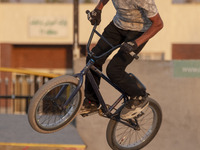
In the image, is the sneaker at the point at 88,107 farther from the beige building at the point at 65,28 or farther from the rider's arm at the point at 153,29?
the beige building at the point at 65,28

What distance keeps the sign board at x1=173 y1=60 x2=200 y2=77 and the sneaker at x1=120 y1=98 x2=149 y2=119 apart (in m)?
2.32

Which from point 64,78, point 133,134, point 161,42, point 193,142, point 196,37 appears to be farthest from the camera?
point 196,37

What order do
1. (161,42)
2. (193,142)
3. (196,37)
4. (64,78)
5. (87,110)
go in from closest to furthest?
(64,78) → (87,110) → (193,142) → (161,42) → (196,37)

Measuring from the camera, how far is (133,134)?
17.4 feet

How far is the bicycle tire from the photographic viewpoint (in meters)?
4.71

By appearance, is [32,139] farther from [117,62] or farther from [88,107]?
[117,62]

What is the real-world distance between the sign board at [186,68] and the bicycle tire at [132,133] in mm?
1818

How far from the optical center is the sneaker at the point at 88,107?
4.22 metres

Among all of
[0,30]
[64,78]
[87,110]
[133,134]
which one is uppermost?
[64,78]

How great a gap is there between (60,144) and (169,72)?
2.41 meters

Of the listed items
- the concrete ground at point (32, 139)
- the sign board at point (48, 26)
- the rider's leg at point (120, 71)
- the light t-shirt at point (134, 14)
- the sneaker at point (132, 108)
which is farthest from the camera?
the sign board at point (48, 26)

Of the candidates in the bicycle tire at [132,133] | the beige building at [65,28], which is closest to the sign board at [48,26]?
the beige building at [65,28]

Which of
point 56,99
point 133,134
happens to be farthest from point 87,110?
point 133,134

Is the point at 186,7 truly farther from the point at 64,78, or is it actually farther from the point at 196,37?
the point at 64,78
